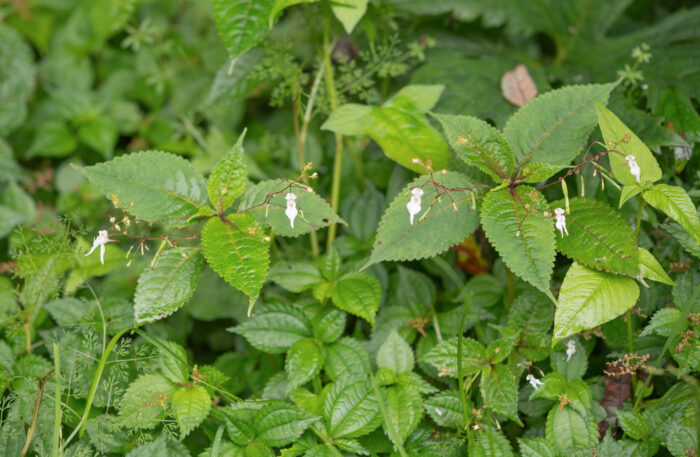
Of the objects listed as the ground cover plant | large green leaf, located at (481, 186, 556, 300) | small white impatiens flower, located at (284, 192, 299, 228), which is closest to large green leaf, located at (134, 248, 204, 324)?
the ground cover plant

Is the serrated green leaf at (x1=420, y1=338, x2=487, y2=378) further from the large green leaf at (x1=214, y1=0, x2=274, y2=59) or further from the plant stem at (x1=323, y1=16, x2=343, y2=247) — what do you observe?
the large green leaf at (x1=214, y1=0, x2=274, y2=59)

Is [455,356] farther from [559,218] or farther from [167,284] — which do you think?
[167,284]

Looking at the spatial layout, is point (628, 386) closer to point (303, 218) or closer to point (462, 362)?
point (462, 362)

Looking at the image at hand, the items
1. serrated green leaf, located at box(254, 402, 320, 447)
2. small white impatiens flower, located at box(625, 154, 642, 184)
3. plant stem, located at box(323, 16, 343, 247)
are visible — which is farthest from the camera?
plant stem, located at box(323, 16, 343, 247)

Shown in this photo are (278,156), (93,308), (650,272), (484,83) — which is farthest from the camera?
(278,156)

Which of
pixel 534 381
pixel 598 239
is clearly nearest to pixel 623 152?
pixel 598 239

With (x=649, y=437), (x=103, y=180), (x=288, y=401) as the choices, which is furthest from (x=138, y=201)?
(x=649, y=437)
